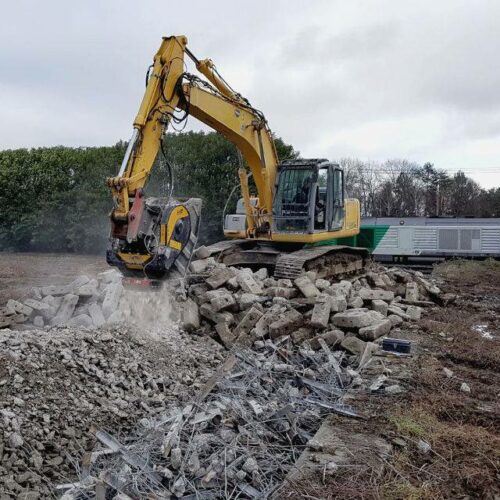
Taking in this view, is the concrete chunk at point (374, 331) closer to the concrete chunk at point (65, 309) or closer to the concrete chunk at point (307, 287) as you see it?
the concrete chunk at point (307, 287)

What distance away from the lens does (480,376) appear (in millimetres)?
5809

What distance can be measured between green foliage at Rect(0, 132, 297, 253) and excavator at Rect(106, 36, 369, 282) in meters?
8.85

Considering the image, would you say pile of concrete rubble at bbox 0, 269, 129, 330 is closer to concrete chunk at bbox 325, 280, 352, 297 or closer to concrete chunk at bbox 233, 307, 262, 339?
concrete chunk at bbox 233, 307, 262, 339

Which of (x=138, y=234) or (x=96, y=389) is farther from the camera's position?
→ (x=138, y=234)

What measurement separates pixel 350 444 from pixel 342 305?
12.3 ft

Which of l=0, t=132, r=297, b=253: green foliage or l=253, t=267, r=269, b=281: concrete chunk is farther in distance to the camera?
l=0, t=132, r=297, b=253: green foliage

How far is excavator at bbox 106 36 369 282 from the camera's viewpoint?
21.7ft

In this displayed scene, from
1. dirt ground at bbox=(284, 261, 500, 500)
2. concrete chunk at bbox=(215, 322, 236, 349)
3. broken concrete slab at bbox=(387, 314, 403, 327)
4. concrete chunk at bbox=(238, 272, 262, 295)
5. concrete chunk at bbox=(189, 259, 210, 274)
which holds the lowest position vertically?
dirt ground at bbox=(284, 261, 500, 500)

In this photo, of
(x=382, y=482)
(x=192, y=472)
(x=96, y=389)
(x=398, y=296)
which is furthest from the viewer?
(x=398, y=296)

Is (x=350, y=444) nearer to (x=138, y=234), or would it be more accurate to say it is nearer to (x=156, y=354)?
(x=156, y=354)

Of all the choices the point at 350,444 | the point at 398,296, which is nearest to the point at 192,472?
the point at 350,444

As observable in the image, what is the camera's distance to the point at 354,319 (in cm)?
709

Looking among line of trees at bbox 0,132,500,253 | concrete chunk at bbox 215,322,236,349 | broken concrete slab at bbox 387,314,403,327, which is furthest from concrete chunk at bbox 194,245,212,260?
line of trees at bbox 0,132,500,253

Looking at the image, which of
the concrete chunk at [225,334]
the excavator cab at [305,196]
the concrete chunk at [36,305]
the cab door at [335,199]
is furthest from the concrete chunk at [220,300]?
the cab door at [335,199]
